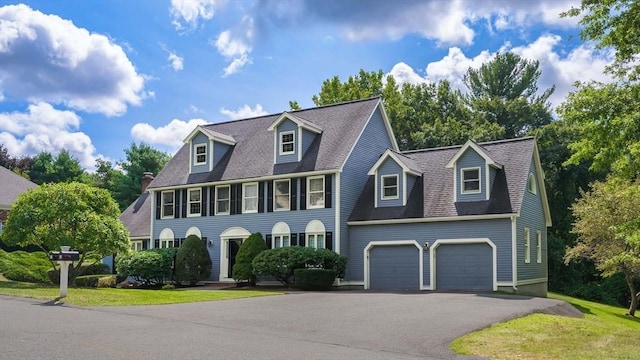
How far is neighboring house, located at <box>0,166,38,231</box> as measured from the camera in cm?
4428

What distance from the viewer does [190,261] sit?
32.6 metres

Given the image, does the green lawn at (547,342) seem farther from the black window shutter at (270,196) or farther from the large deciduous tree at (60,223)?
the black window shutter at (270,196)

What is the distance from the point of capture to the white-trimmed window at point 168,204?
119 feet

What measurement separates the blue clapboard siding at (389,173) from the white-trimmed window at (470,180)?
296 cm

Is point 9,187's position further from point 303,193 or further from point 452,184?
point 452,184

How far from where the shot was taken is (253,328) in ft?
47.4

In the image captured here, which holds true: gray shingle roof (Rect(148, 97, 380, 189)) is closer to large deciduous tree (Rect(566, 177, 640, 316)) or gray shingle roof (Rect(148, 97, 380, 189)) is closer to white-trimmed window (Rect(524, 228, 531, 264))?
white-trimmed window (Rect(524, 228, 531, 264))

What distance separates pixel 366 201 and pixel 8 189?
94.7ft

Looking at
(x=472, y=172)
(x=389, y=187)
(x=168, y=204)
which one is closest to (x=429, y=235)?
(x=389, y=187)

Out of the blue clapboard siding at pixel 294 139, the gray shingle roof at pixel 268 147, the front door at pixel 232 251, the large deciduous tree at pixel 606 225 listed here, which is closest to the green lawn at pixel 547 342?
the large deciduous tree at pixel 606 225

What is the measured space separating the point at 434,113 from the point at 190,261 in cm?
2476

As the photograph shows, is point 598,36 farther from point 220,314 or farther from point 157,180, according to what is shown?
point 157,180

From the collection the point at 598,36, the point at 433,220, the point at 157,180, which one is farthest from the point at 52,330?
the point at 157,180

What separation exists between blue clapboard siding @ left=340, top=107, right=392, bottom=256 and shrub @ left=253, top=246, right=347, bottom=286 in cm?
136
